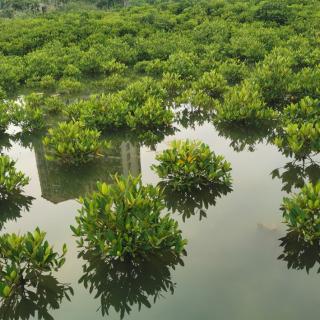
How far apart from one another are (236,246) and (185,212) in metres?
1.43

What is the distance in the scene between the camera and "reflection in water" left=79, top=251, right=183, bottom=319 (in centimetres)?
632

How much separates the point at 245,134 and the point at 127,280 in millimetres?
7201

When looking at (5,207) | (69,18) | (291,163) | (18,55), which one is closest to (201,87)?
(291,163)

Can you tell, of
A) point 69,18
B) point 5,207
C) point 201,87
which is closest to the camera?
point 5,207

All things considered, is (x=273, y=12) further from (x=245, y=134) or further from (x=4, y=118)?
(x=4, y=118)

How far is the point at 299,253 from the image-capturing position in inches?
279

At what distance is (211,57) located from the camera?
776 inches

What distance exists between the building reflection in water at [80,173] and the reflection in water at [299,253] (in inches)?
170

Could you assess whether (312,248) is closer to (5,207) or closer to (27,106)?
(5,207)

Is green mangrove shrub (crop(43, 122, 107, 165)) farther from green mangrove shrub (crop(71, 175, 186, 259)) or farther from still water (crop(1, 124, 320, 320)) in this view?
green mangrove shrub (crop(71, 175, 186, 259))

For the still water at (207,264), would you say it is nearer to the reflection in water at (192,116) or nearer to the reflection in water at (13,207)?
the reflection in water at (13,207)

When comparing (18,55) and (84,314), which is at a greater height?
(18,55)

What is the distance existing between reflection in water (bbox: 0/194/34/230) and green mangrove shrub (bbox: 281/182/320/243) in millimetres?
5584

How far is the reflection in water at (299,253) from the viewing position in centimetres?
686
